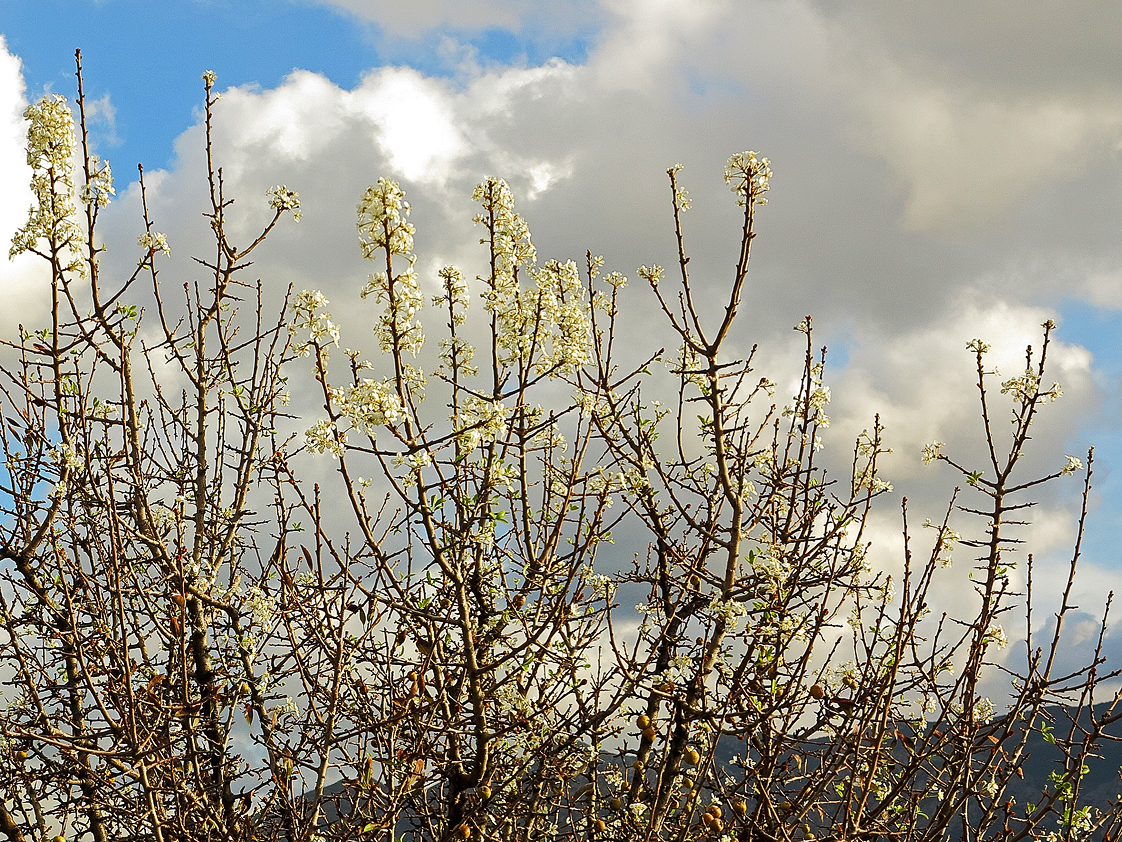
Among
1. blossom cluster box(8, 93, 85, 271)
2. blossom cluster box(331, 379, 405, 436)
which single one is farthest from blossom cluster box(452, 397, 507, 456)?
blossom cluster box(8, 93, 85, 271)

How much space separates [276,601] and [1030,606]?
4212 mm

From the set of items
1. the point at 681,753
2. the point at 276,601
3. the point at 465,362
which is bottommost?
the point at 681,753

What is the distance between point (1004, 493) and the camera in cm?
565

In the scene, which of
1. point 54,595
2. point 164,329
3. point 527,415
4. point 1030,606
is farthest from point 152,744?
point 1030,606

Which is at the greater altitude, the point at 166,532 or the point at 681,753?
the point at 166,532

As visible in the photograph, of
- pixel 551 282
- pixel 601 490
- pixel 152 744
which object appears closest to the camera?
pixel 152 744

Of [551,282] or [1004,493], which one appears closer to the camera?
[551,282]

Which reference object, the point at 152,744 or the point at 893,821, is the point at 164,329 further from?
the point at 893,821

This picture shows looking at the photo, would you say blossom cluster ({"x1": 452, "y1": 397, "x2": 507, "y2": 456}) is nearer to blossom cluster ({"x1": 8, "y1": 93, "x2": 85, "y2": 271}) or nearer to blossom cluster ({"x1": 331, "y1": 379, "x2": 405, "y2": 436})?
blossom cluster ({"x1": 331, "y1": 379, "x2": 405, "y2": 436})

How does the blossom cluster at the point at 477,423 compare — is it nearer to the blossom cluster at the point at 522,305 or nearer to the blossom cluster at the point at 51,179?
the blossom cluster at the point at 522,305

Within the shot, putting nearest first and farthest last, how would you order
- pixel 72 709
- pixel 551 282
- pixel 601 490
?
1. pixel 551 282
2. pixel 601 490
3. pixel 72 709

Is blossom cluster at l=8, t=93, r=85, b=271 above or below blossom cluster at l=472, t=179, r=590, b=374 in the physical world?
above

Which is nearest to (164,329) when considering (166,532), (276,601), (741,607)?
(166,532)

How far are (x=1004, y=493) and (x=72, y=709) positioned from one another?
6075 mm
